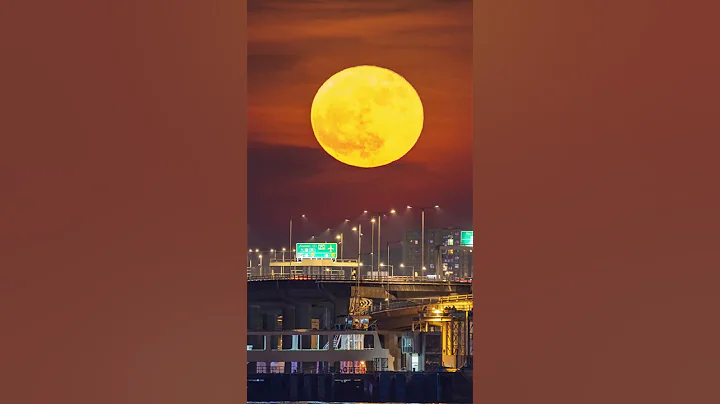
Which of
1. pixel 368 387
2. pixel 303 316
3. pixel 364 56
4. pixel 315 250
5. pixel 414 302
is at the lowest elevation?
pixel 303 316

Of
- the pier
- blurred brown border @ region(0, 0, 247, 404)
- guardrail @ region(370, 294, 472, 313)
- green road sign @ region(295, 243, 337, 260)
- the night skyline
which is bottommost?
guardrail @ region(370, 294, 472, 313)

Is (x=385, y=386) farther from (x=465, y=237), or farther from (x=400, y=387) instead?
(x=465, y=237)

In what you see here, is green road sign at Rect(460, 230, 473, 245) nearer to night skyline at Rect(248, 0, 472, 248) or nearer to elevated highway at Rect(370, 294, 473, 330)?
elevated highway at Rect(370, 294, 473, 330)

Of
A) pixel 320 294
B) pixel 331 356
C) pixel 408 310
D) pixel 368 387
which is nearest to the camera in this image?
pixel 368 387

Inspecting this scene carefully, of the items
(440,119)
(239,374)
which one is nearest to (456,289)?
(440,119)

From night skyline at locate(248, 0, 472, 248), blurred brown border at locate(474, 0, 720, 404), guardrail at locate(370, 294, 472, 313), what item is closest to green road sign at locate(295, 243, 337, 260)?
guardrail at locate(370, 294, 472, 313)

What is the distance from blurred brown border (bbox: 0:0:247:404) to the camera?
1712 millimetres

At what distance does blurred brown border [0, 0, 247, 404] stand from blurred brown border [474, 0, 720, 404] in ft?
2.62

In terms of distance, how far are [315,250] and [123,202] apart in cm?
4495

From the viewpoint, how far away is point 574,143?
7.57 ft

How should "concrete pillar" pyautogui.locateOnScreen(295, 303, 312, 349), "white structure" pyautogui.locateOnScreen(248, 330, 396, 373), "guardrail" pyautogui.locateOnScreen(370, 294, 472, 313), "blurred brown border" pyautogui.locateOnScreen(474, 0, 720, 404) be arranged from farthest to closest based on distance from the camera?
1. "concrete pillar" pyautogui.locateOnScreen(295, 303, 312, 349)
2. "guardrail" pyautogui.locateOnScreen(370, 294, 472, 313)
3. "white structure" pyautogui.locateOnScreen(248, 330, 396, 373)
4. "blurred brown border" pyautogui.locateOnScreen(474, 0, 720, 404)

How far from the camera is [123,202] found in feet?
6.97

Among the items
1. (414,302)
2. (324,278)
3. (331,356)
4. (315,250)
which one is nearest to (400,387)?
(331,356)

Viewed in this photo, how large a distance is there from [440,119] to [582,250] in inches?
517
